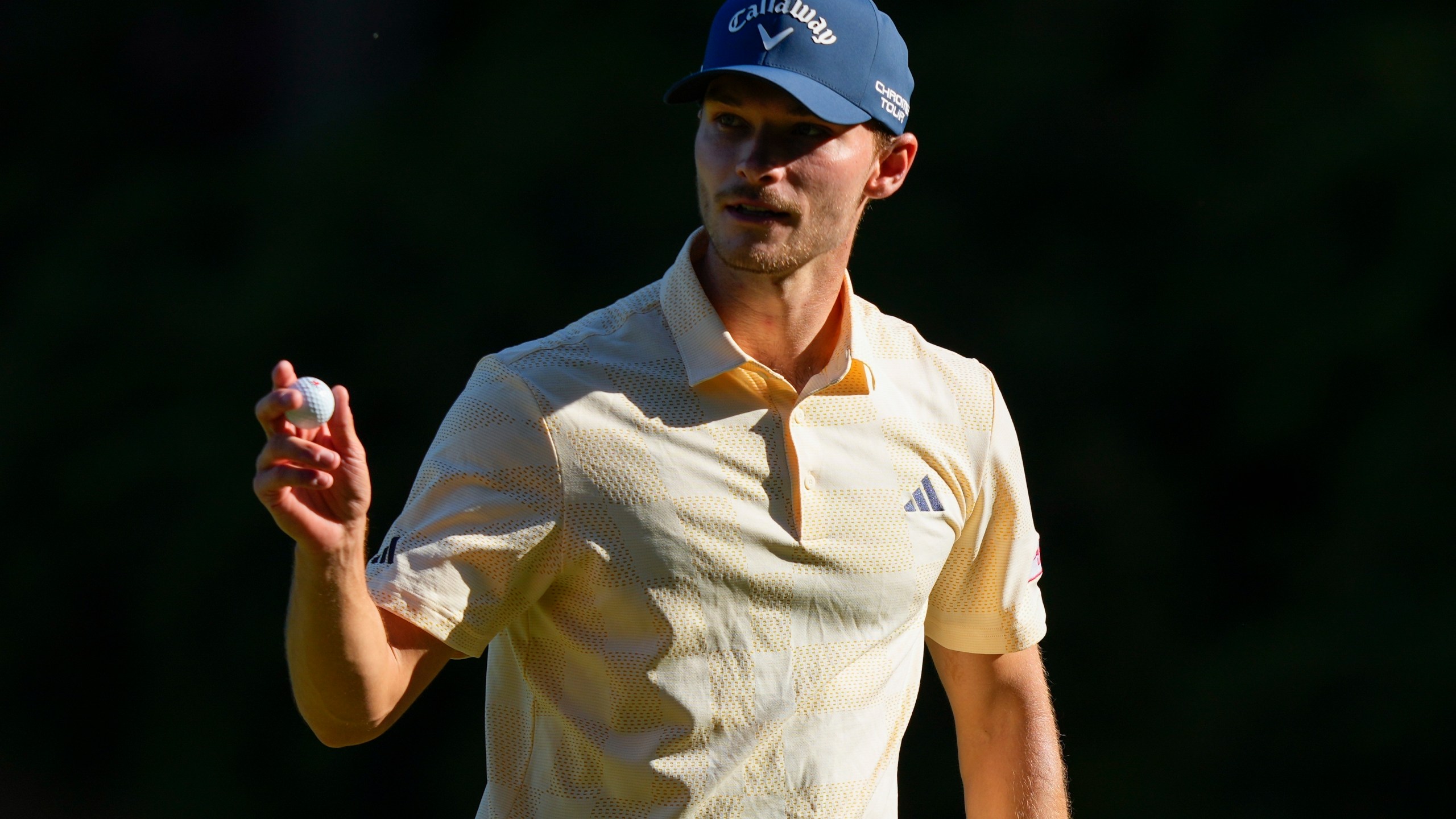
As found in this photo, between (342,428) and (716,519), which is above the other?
(342,428)

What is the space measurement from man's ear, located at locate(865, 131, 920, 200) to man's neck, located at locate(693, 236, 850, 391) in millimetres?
159

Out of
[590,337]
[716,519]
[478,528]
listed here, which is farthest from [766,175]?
[478,528]

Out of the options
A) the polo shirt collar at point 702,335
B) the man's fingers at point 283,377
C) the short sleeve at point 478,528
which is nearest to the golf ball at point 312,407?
the man's fingers at point 283,377

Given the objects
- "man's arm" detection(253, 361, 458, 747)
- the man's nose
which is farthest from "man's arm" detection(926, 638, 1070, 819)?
"man's arm" detection(253, 361, 458, 747)

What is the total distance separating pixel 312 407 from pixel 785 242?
0.69 m

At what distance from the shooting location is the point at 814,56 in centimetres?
183

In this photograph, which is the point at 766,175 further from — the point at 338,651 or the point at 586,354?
the point at 338,651

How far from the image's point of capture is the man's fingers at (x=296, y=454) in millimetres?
1327

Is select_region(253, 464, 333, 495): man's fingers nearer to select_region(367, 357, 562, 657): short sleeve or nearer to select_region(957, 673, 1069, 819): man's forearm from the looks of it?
select_region(367, 357, 562, 657): short sleeve

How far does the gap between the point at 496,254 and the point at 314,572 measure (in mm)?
2172

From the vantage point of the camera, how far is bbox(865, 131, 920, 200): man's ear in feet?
6.66

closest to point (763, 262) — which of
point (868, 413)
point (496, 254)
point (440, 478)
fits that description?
point (868, 413)

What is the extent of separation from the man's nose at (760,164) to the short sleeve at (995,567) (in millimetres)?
449

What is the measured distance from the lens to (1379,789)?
3.42m
